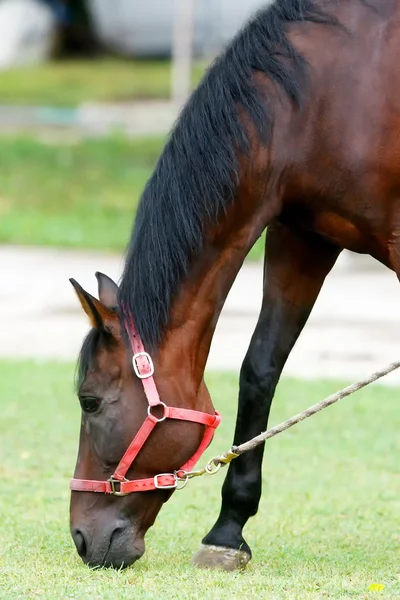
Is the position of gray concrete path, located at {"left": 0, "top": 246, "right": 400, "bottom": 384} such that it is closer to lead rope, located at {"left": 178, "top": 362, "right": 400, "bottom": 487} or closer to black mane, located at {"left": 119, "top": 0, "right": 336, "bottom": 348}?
lead rope, located at {"left": 178, "top": 362, "right": 400, "bottom": 487}

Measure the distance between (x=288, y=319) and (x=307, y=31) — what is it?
107cm

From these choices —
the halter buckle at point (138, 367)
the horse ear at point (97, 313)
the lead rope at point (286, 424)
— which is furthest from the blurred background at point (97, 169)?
the lead rope at point (286, 424)

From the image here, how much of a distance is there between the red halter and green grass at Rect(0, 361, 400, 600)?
0.29 m

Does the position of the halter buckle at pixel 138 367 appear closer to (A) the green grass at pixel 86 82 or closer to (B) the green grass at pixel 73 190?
(B) the green grass at pixel 73 190

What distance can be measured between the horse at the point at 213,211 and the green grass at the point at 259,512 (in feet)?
0.93

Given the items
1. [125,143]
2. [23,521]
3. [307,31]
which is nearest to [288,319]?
[307,31]

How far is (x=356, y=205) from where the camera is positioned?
3.93 m

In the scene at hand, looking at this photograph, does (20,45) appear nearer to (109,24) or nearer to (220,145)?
(109,24)

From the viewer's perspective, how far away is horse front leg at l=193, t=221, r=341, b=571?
4.41 metres

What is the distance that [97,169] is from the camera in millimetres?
17688

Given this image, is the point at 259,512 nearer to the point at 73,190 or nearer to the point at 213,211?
the point at 213,211

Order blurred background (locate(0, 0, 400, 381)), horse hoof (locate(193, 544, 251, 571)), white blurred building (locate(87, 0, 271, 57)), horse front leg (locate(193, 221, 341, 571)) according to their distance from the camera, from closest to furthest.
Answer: horse hoof (locate(193, 544, 251, 571))
horse front leg (locate(193, 221, 341, 571))
blurred background (locate(0, 0, 400, 381))
white blurred building (locate(87, 0, 271, 57))

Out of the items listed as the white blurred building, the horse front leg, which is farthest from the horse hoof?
the white blurred building

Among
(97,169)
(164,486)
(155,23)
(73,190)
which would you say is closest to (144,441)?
(164,486)
